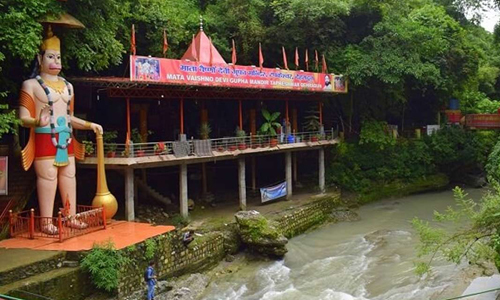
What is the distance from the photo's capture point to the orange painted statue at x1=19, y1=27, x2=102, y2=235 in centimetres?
1625

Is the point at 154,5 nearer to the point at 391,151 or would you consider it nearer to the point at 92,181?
the point at 92,181

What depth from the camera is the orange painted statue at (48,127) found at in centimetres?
1625

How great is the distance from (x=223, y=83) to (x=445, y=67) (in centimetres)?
1689

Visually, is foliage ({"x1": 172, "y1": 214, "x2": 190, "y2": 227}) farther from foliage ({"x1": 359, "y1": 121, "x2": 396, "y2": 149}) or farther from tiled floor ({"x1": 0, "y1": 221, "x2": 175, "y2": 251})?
foliage ({"x1": 359, "y1": 121, "x2": 396, "y2": 149})

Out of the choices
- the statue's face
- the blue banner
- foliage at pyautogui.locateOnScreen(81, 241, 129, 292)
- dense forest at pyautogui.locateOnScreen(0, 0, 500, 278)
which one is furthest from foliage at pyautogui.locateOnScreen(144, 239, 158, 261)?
dense forest at pyautogui.locateOnScreen(0, 0, 500, 278)

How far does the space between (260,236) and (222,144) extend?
566 centimetres

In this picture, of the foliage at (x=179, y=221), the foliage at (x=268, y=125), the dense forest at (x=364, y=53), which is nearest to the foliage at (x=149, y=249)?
the foliage at (x=179, y=221)

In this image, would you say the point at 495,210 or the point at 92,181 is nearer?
the point at 495,210

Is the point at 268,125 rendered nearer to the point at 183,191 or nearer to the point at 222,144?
the point at 222,144

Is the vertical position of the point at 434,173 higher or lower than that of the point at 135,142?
lower

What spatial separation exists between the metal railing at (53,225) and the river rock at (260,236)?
563 cm

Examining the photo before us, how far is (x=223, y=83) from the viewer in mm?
21391

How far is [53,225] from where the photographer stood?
1638 centimetres

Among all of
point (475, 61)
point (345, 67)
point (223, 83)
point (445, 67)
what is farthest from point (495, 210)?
point (475, 61)
